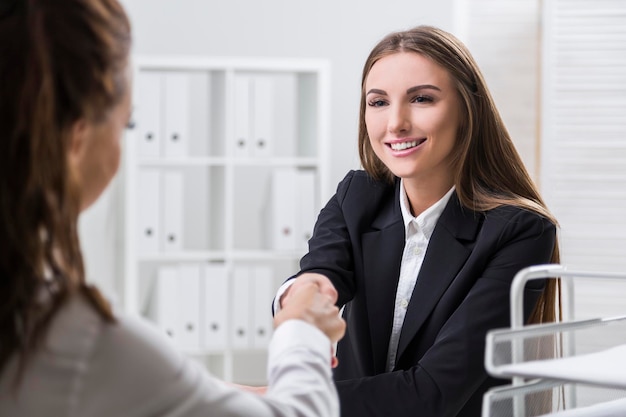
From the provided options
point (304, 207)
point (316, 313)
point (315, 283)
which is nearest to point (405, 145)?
point (315, 283)

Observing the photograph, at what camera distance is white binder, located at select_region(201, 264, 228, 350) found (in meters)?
3.88

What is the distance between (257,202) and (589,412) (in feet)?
11.3

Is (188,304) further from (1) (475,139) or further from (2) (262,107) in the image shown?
(1) (475,139)

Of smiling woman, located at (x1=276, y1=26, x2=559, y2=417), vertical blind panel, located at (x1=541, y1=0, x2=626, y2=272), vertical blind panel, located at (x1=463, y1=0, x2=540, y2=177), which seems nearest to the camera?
smiling woman, located at (x1=276, y1=26, x2=559, y2=417)

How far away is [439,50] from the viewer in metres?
1.64

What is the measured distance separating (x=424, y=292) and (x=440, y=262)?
6 cm

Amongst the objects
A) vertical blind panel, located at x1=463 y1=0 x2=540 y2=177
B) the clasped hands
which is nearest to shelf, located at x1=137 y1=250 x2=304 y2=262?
vertical blind panel, located at x1=463 y1=0 x2=540 y2=177

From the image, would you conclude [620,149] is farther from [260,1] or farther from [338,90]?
[260,1]

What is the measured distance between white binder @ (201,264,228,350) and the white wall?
0.87 metres

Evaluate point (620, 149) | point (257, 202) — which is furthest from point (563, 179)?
point (257, 202)

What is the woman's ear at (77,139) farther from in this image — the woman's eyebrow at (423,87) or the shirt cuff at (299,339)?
the woman's eyebrow at (423,87)

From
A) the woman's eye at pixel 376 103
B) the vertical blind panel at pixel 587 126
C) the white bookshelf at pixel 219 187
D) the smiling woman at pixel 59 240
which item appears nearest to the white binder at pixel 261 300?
the white bookshelf at pixel 219 187

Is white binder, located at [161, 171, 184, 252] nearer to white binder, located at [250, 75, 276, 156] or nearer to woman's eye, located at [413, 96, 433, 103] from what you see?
white binder, located at [250, 75, 276, 156]

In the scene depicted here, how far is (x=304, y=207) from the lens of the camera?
395 cm
